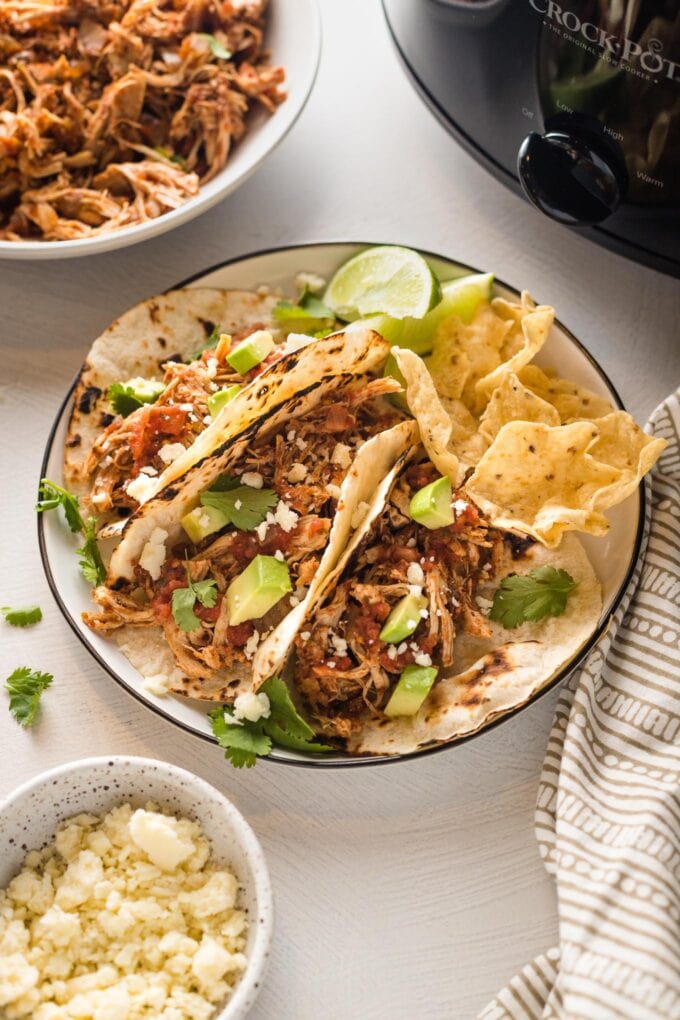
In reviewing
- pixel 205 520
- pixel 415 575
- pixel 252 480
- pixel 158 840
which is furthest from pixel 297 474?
pixel 158 840

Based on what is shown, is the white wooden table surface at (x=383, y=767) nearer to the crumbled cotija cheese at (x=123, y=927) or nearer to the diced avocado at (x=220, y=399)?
the crumbled cotija cheese at (x=123, y=927)

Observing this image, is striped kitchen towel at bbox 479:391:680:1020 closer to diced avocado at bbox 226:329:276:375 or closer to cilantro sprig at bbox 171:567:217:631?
cilantro sprig at bbox 171:567:217:631

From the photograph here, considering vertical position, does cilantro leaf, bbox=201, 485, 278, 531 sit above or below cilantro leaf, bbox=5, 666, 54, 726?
above

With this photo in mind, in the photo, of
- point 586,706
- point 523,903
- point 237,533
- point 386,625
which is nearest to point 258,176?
point 237,533

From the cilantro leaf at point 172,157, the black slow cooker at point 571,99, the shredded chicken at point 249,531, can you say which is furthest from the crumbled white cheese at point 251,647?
the cilantro leaf at point 172,157

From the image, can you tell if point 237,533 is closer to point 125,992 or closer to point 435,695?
point 435,695

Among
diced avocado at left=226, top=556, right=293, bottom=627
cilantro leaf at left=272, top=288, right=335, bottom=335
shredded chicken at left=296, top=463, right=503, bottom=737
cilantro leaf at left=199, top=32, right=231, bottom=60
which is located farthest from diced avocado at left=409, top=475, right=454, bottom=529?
cilantro leaf at left=199, top=32, right=231, bottom=60
